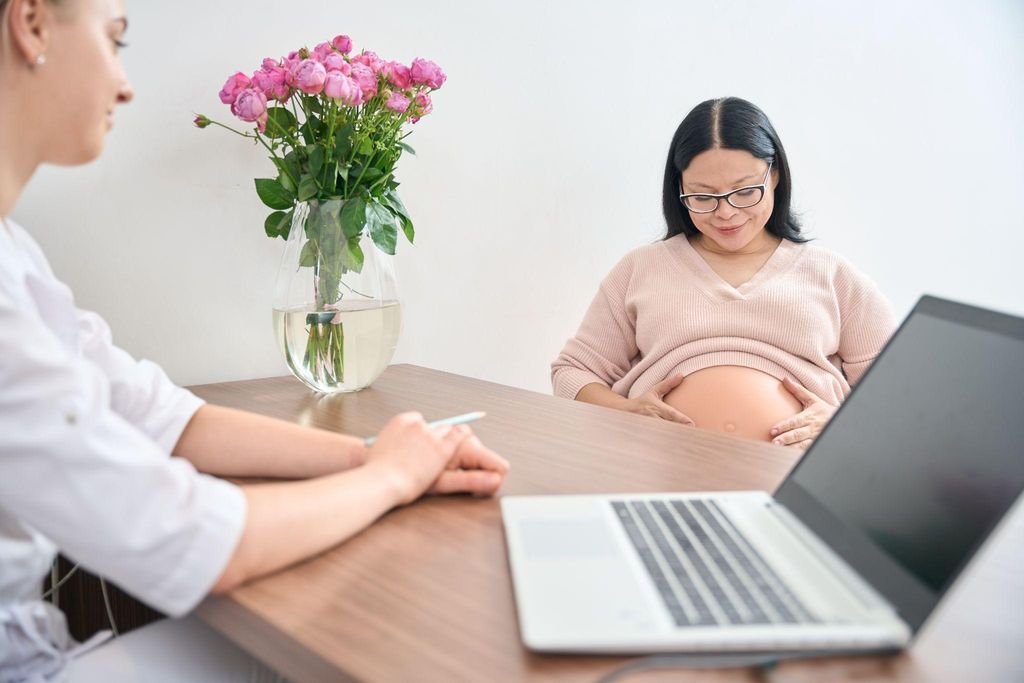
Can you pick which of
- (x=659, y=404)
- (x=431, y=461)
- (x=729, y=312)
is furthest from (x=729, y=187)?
(x=431, y=461)

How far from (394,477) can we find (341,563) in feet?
0.40

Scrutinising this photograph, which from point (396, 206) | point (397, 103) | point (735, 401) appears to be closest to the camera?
point (397, 103)

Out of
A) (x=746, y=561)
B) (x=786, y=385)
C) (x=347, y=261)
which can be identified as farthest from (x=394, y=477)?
(x=786, y=385)

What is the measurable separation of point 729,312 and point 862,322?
0.27 meters

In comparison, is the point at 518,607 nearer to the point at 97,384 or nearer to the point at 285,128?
the point at 97,384

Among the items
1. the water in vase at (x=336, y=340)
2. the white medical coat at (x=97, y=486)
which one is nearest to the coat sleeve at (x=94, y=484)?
the white medical coat at (x=97, y=486)

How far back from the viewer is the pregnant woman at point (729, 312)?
1.59 m

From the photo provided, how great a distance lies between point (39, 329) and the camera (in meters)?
0.62

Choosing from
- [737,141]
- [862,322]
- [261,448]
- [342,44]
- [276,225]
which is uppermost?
[737,141]

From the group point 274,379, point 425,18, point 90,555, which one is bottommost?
point 274,379

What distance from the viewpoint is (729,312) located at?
1677mm

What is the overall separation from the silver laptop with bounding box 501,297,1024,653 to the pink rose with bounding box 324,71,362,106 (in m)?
0.72

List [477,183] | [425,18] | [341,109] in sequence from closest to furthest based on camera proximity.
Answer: [341,109], [425,18], [477,183]

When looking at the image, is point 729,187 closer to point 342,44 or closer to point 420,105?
point 420,105
